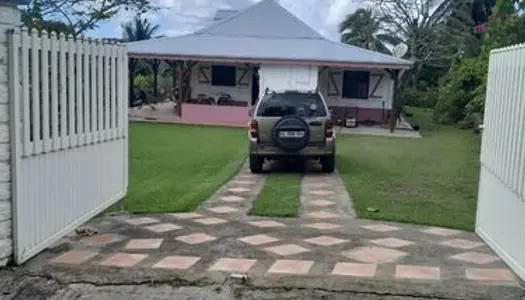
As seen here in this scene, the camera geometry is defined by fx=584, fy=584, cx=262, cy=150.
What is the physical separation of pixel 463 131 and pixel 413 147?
7372 millimetres

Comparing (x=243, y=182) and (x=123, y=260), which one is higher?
(x=123, y=260)

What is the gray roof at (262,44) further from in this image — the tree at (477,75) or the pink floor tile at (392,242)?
the pink floor tile at (392,242)

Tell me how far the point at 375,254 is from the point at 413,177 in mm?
6315

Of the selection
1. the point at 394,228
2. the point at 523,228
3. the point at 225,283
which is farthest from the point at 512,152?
the point at 225,283

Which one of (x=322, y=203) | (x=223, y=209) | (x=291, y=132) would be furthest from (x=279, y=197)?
(x=291, y=132)

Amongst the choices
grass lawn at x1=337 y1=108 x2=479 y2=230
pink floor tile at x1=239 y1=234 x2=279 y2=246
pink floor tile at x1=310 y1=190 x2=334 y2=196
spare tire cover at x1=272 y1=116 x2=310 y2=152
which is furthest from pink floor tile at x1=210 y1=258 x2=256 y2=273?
spare tire cover at x1=272 y1=116 x2=310 y2=152

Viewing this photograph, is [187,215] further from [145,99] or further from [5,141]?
[145,99]

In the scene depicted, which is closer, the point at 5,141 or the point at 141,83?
the point at 5,141

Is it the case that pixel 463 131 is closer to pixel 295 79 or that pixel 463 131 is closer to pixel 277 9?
pixel 295 79

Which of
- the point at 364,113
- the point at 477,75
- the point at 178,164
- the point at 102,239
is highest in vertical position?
the point at 477,75

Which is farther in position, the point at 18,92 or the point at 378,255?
the point at 378,255

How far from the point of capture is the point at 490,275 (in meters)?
4.84

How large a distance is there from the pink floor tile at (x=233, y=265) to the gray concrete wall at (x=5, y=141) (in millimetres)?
1658

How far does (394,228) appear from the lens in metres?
6.86
